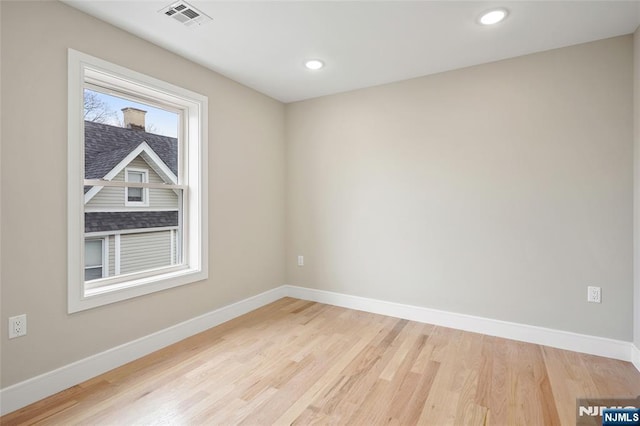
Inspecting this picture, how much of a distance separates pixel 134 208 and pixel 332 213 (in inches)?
80.6

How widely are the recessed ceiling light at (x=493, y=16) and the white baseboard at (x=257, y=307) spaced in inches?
96.8

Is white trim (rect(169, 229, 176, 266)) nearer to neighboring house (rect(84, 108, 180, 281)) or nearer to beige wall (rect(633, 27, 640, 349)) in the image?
neighboring house (rect(84, 108, 180, 281))

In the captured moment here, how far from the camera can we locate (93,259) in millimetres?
2250

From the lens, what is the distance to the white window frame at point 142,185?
6.58 feet

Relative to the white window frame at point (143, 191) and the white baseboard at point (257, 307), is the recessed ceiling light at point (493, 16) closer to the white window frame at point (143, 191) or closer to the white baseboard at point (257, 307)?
the white baseboard at point (257, 307)

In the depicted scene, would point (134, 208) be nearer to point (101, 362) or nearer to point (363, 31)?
point (101, 362)

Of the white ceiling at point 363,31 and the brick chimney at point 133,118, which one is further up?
the white ceiling at point 363,31

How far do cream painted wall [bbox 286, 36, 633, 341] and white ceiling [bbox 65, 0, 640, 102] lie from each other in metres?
0.30

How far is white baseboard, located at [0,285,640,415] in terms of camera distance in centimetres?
185

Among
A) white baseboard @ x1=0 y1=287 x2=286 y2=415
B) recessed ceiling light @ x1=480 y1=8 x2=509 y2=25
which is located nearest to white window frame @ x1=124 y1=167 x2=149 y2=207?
white baseboard @ x1=0 y1=287 x2=286 y2=415

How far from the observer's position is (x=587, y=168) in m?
2.44

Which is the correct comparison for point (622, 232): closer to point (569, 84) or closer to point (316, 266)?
point (569, 84)

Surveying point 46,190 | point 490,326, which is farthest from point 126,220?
point 490,326

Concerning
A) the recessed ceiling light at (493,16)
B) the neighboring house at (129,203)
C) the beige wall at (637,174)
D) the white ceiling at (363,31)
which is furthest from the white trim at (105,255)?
the beige wall at (637,174)
